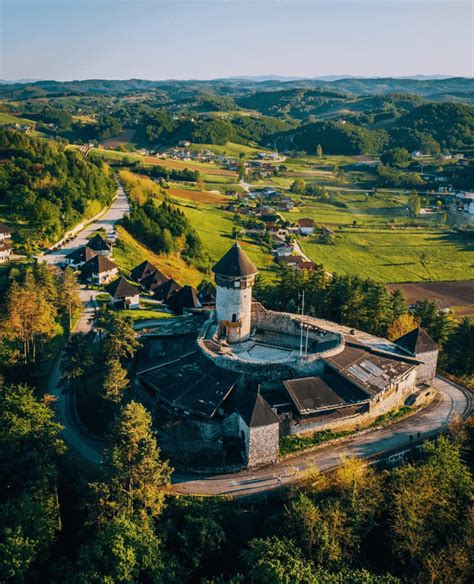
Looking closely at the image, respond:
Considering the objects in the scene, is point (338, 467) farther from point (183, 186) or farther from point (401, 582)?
point (183, 186)

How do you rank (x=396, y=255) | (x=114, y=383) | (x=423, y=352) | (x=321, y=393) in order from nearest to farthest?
1. (x=114, y=383)
2. (x=321, y=393)
3. (x=423, y=352)
4. (x=396, y=255)

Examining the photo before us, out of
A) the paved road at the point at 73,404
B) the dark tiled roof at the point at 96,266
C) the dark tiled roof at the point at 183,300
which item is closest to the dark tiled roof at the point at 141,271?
the dark tiled roof at the point at 96,266

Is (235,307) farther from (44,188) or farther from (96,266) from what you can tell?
(44,188)

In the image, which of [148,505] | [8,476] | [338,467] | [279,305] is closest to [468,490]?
[338,467]

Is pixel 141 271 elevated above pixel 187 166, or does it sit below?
below

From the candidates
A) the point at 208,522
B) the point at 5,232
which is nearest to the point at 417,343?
the point at 208,522

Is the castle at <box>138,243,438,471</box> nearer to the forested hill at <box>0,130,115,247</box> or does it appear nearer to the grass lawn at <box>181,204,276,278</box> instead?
the forested hill at <box>0,130,115,247</box>

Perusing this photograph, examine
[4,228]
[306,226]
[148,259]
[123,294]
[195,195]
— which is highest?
[4,228]
